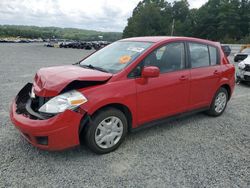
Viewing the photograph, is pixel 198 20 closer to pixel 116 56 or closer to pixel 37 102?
pixel 116 56

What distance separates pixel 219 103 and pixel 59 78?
11.4 feet

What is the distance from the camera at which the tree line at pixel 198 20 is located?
214 feet

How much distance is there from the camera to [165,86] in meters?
3.77

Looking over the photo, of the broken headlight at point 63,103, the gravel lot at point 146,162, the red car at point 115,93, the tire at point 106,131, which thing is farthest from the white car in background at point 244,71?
the broken headlight at point 63,103

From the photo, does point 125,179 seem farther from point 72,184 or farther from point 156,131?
point 156,131

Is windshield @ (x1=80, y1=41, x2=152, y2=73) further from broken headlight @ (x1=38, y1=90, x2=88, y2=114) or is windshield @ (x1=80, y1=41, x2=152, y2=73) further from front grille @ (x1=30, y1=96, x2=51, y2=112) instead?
front grille @ (x1=30, y1=96, x2=51, y2=112)

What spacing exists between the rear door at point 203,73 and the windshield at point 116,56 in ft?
3.48

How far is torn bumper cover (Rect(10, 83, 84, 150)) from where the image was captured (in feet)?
9.30

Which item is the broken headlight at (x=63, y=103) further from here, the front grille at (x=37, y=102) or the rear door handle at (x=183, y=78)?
the rear door handle at (x=183, y=78)

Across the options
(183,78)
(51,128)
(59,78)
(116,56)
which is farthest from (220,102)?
(51,128)

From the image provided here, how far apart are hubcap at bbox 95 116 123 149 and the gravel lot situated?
0.17 metres

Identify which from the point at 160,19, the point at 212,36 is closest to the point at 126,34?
the point at 160,19

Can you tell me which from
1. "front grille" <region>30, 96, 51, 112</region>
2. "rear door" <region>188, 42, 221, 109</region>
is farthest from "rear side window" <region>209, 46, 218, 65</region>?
"front grille" <region>30, 96, 51, 112</region>

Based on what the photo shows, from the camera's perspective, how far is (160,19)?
8681 centimetres
